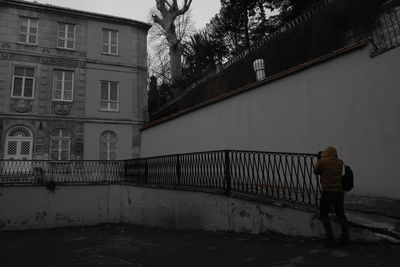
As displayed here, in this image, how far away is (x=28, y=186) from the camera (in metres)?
15.5

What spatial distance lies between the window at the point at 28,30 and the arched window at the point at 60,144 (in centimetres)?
591

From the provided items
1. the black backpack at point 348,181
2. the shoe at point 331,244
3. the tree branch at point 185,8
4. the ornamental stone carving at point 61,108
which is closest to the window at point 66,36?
the ornamental stone carving at point 61,108

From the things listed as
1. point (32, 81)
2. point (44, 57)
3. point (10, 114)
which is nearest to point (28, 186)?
point (10, 114)

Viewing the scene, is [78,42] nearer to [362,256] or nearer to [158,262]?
[158,262]

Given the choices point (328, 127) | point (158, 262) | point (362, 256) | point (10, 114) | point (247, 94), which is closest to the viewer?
point (362, 256)

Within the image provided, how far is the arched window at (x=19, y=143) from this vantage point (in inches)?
766

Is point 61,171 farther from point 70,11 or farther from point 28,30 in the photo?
point 70,11

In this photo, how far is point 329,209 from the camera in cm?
530

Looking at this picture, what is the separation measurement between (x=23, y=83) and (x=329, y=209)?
20225 mm

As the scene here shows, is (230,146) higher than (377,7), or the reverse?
(377,7)

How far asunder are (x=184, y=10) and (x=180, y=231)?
23.1 meters

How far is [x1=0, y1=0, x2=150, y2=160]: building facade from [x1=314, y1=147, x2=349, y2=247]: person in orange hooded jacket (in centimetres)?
1765

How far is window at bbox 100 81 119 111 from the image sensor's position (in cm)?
2236

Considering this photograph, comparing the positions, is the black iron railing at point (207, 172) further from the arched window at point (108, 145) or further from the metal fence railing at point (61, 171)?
the arched window at point (108, 145)
